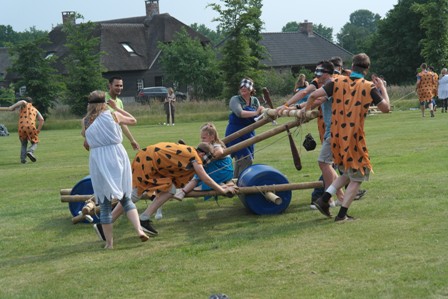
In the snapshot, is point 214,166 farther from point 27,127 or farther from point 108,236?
point 27,127

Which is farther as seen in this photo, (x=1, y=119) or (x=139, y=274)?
(x=1, y=119)

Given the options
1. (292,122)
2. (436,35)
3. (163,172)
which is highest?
(436,35)

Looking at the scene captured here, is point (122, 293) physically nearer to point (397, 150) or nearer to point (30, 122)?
point (397, 150)

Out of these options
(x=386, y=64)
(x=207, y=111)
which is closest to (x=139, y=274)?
(x=207, y=111)

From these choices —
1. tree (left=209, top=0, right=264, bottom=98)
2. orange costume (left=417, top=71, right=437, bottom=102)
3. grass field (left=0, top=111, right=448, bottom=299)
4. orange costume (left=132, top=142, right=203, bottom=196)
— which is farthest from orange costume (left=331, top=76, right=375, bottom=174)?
tree (left=209, top=0, right=264, bottom=98)

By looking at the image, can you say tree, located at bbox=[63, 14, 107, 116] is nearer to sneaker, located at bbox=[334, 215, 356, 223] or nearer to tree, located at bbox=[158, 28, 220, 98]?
tree, located at bbox=[158, 28, 220, 98]

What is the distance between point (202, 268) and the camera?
26.6 feet

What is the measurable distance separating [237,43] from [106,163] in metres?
45.8

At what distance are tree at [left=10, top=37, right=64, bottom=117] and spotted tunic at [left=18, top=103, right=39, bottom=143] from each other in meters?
32.2

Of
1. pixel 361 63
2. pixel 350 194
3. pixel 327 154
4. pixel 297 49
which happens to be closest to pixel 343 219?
pixel 350 194

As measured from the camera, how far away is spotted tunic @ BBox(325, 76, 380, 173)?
9.89 metres

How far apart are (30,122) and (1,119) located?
30.4m

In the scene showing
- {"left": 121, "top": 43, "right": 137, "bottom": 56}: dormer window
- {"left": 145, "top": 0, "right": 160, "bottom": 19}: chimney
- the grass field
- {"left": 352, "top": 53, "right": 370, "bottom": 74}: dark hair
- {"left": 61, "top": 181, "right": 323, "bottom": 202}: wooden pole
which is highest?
{"left": 145, "top": 0, "right": 160, "bottom": 19}: chimney

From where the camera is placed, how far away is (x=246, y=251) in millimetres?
8742
